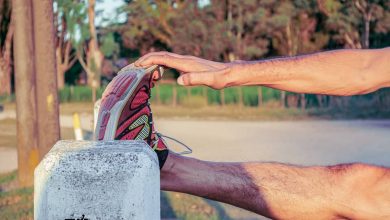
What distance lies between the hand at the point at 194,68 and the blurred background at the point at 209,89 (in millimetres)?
3812

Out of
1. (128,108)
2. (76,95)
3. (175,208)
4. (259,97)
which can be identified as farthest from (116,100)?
(76,95)

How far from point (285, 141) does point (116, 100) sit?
46.9 ft

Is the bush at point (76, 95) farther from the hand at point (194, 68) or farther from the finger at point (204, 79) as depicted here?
the finger at point (204, 79)

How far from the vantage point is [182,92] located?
36.4m

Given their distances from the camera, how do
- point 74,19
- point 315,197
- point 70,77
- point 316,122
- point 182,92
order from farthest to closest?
1. point 70,77
2. point 74,19
3. point 182,92
4. point 316,122
5. point 315,197

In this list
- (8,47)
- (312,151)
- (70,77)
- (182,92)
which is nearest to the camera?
(312,151)

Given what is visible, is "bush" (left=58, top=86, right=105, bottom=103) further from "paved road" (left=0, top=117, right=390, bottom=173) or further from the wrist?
the wrist

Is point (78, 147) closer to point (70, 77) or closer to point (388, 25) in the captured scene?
point (388, 25)

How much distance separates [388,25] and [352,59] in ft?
111

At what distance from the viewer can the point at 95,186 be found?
219 centimetres

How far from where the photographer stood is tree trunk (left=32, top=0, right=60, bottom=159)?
385 inches

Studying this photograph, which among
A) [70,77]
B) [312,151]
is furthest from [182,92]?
[70,77]

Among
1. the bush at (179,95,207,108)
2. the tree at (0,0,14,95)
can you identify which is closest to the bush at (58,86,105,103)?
the tree at (0,0,14,95)

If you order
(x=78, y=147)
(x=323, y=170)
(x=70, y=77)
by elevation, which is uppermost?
(x=78, y=147)
